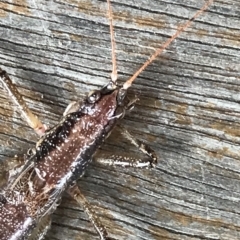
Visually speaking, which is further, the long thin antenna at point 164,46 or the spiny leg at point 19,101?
the spiny leg at point 19,101

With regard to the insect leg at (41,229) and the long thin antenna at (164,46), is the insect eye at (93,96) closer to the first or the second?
the long thin antenna at (164,46)

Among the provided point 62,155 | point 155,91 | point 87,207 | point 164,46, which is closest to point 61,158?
point 62,155

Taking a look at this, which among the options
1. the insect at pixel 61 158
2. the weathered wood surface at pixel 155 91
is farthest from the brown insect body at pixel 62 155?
the weathered wood surface at pixel 155 91

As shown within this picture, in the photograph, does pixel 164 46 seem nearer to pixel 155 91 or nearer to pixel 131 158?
pixel 155 91

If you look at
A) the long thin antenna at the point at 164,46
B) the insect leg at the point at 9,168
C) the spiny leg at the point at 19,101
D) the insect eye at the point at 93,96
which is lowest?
the insect leg at the point at 9,168

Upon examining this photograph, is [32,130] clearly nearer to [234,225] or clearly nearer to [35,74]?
[35,74]

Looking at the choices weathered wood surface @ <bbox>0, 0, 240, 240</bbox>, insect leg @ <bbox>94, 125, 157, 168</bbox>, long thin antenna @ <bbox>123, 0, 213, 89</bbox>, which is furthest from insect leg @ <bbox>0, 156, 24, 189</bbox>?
long thin antenna @ <bbox>123, 0, 213, 89</bbox>

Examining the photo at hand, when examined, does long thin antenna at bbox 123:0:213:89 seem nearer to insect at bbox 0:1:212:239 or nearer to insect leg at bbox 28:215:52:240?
insect at bbox 0:1:212:239
